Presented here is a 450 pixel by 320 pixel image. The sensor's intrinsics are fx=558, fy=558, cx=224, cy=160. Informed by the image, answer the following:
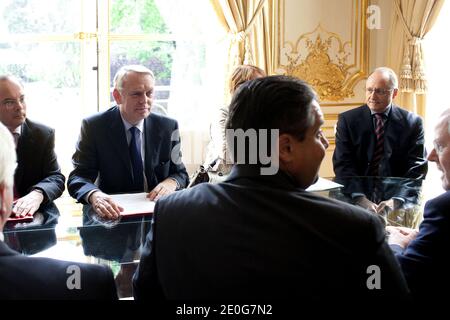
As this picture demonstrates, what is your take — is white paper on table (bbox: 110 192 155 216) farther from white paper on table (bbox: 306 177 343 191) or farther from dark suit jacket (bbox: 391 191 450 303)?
dark suit jacket (bbox: 391 191 450 303)

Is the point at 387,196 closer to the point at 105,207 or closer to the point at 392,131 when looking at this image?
the point at 392,131

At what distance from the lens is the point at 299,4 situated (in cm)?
469

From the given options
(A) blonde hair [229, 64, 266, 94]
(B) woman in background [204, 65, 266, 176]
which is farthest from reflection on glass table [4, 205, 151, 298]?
(A) blonde hair [229, 64, 266, 94]

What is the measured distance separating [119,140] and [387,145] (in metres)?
1.54

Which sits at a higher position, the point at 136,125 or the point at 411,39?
the point at 411,39

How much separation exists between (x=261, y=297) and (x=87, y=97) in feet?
11.8

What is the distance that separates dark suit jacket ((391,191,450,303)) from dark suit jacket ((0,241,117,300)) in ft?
2.60

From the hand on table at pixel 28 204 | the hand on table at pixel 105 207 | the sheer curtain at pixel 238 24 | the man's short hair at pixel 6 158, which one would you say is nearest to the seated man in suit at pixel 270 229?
the man's short hair at pixel 6 158

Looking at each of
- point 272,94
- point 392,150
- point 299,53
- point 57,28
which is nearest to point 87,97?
point 57,28

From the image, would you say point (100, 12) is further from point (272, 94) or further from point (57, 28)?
point (272, 94)

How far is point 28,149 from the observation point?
265 centimetres

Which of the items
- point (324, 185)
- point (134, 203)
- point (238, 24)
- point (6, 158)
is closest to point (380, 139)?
point (324, 185)

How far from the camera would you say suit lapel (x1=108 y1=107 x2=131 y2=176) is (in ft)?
8.86

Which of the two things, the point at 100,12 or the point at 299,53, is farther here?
the point at 299,53
